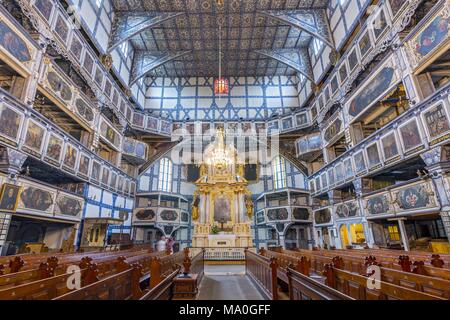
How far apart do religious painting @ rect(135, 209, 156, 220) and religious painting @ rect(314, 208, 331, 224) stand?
43.2ft

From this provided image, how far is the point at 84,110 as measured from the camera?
516 inches

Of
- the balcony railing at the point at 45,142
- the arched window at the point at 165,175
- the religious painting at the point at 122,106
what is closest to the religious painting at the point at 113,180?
the balcony railing at the point at 45,142

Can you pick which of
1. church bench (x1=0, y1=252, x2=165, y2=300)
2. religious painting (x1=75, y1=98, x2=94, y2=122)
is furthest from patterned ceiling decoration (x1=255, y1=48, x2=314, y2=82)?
church bench (x1=0, y1=252, x2=165, y2=300)

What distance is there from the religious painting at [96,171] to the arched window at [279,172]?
16.0 metres

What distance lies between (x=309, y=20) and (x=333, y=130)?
849 cm

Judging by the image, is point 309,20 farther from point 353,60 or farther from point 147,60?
point 147,60

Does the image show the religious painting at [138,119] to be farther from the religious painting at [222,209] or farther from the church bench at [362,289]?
the church bench at [362,289]

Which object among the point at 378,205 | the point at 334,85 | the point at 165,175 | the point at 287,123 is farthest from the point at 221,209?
the point at 334,85

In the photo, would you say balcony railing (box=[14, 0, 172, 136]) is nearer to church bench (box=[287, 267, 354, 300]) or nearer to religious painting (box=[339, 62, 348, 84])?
church bench (box=[287, 267, 354, 300])

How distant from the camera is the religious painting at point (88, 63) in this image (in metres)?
13.2

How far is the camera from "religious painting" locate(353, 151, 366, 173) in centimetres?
1178
